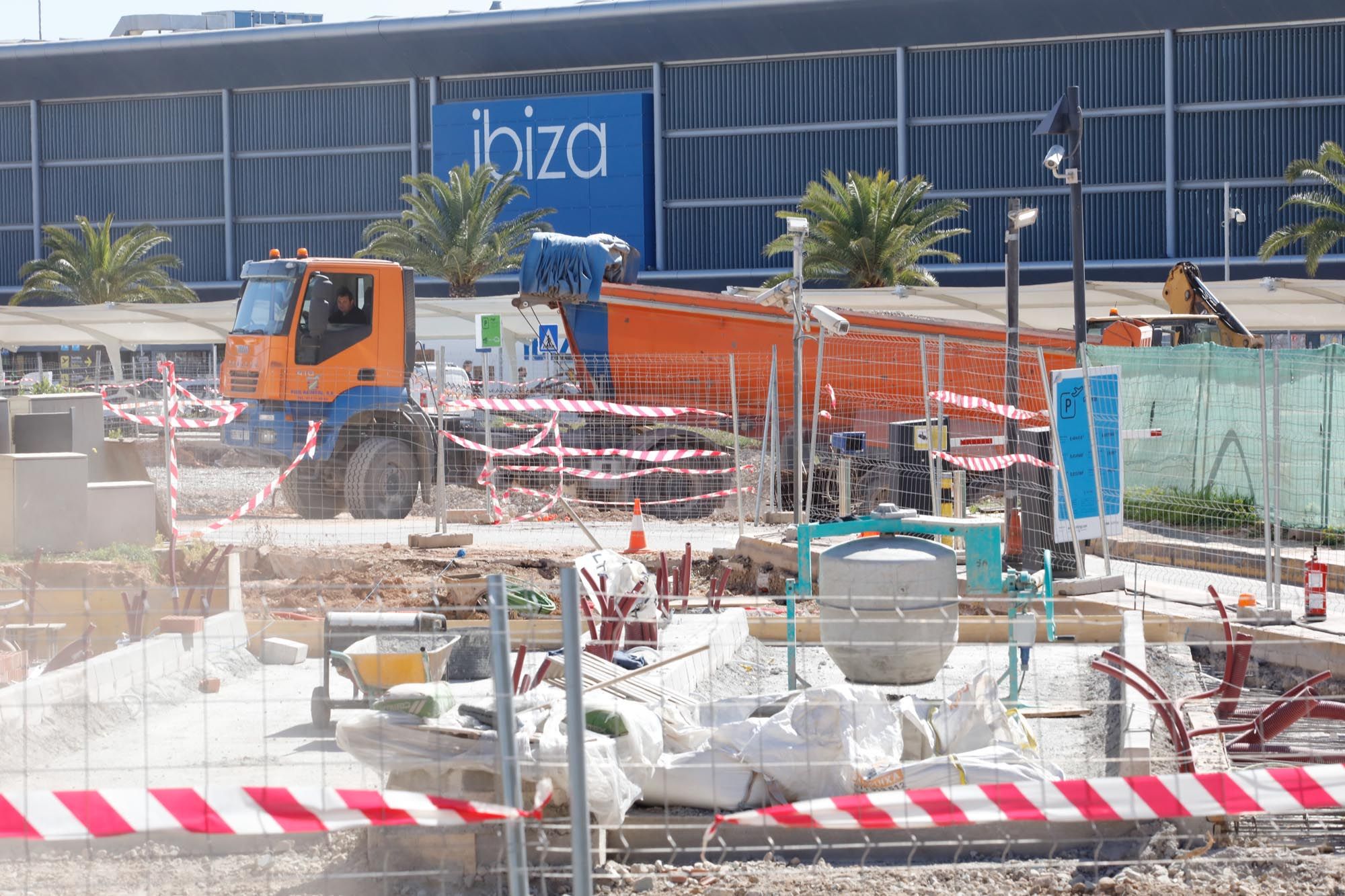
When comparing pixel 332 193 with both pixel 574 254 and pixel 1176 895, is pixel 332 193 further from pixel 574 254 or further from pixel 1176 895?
pixel 1176 895

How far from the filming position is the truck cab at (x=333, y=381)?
16797 mm

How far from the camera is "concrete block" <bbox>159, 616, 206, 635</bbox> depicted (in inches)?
344

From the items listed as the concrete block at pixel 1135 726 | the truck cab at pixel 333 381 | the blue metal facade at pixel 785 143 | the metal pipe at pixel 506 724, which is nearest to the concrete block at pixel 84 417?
the truck cab at pixel 333 381

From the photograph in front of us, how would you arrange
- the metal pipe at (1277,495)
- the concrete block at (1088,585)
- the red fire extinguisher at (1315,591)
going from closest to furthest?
the red fire extinguisher at (1315,591) < the metal pipe at (1277,495) < the concrete block at (1088,585)

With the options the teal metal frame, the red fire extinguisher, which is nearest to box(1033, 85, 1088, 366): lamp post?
the red fire extinguisher

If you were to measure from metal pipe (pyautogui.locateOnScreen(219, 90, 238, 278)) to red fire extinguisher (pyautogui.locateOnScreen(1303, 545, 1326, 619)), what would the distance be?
151 feet

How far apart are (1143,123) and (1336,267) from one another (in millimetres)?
7170

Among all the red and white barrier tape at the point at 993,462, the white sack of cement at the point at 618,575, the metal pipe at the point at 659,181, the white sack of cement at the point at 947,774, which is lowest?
the white sack of cement at the point at 947,774

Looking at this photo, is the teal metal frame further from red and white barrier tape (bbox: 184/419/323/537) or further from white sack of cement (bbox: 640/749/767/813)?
red and white barrier tape (bbox: 184/419/323/537)

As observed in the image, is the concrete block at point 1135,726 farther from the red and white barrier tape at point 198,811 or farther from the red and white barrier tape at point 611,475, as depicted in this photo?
the red and white barrier tape at point 611,475

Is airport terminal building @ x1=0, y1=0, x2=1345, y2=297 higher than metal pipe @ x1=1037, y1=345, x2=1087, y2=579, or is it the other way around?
airport terminal building @ x1=0, y1=0, x2=1345, y2=297

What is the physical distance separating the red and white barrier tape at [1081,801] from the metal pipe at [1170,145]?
42537mm

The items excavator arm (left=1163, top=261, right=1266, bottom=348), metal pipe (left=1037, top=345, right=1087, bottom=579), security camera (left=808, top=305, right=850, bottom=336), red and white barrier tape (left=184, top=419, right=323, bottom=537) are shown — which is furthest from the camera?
excavator arm (left=1163, top=261, right=1266, bottom=348)

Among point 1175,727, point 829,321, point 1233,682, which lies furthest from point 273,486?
point 1175,727
